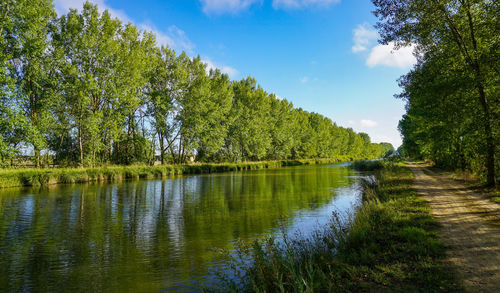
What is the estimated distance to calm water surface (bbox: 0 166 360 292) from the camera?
6734 mm

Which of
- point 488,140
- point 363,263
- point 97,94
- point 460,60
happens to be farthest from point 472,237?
point 97,94

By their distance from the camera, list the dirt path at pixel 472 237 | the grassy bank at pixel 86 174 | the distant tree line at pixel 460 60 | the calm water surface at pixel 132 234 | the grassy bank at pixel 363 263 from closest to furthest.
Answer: the grassy bank at pixel 363 263
the dirt path at pixel 472 237
the calm water surface at pixel 132 234
the distant tree line at pixel 460 60
the grassy bank at pixel 86 174

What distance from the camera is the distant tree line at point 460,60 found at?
46.3ft

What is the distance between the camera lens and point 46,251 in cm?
874

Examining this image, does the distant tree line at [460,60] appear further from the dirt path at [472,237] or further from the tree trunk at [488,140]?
the dirt path at [472,237]

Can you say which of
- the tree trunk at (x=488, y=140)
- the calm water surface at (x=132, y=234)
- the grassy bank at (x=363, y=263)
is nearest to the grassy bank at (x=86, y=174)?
the calm water surface at (x=132, y=234)

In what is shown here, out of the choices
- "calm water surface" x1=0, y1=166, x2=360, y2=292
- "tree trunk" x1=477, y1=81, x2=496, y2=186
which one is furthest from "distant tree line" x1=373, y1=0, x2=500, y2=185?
"calm water surface" x1=0, y1=166, x2=360, y2=292

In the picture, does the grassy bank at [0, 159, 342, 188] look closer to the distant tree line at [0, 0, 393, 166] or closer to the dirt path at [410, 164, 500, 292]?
the distant tree line at [0, 0, 393, 166]

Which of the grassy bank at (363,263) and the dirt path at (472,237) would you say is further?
the dirt path at (472,237)

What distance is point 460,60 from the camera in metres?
15.9

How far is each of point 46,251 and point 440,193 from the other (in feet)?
60.4

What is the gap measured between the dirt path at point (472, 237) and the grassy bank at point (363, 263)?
0.32 m

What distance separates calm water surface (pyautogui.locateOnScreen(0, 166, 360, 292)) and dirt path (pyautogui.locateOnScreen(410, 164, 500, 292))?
4493 mm

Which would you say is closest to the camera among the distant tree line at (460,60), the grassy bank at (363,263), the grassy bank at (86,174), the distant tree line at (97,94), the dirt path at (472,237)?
the grassy bank at (363,263)
